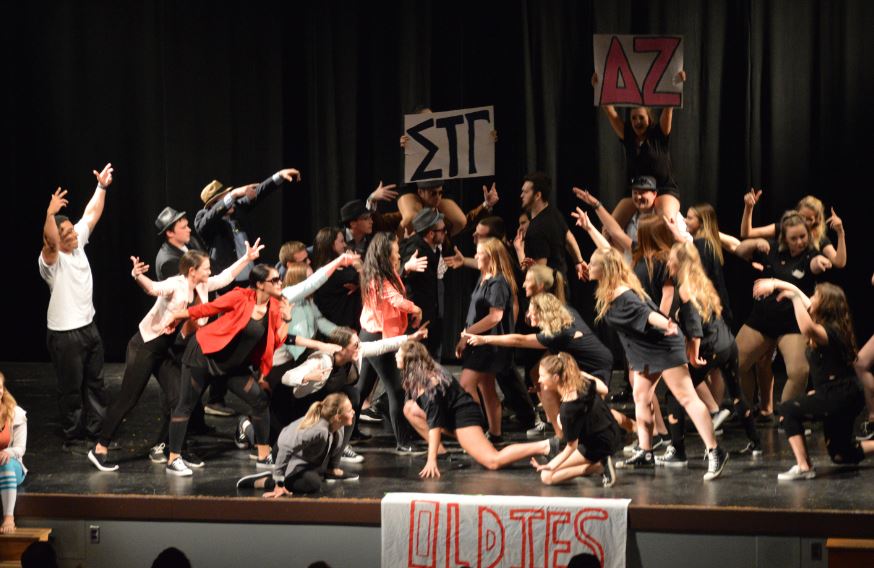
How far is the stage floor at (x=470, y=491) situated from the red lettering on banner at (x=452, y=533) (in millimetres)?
251

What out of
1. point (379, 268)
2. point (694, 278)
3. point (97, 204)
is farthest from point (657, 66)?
point (97, 204)

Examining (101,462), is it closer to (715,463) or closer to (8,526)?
(8,526)

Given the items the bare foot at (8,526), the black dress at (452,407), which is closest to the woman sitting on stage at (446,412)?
the black dress at (452,407)

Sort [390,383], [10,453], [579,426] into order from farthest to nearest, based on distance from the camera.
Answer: [390,383], [579,426], [10,453]

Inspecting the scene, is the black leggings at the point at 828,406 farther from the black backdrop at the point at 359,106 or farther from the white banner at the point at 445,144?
the black backdrop at the point at 359,106

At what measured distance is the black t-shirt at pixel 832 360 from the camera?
23.5 feet

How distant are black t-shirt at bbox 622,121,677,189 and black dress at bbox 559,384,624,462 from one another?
2054 mm

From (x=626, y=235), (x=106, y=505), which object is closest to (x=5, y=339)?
(x=106, y=505)

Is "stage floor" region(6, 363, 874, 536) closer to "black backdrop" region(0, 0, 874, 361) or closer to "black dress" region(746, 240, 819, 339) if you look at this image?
"black dress" region(746, 240, 819, 339)

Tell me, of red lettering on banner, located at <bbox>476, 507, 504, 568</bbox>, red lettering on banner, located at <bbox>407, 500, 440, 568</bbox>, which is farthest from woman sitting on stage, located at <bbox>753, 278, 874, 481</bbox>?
red lettering on banner, located at <bbox>407, 500, 440, 568</bbox>

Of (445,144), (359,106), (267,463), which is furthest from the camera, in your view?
(359,106)

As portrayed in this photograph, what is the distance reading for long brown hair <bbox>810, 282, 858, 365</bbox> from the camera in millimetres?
7176

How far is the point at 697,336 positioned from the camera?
7.30m

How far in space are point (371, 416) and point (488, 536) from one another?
247 centimetres
